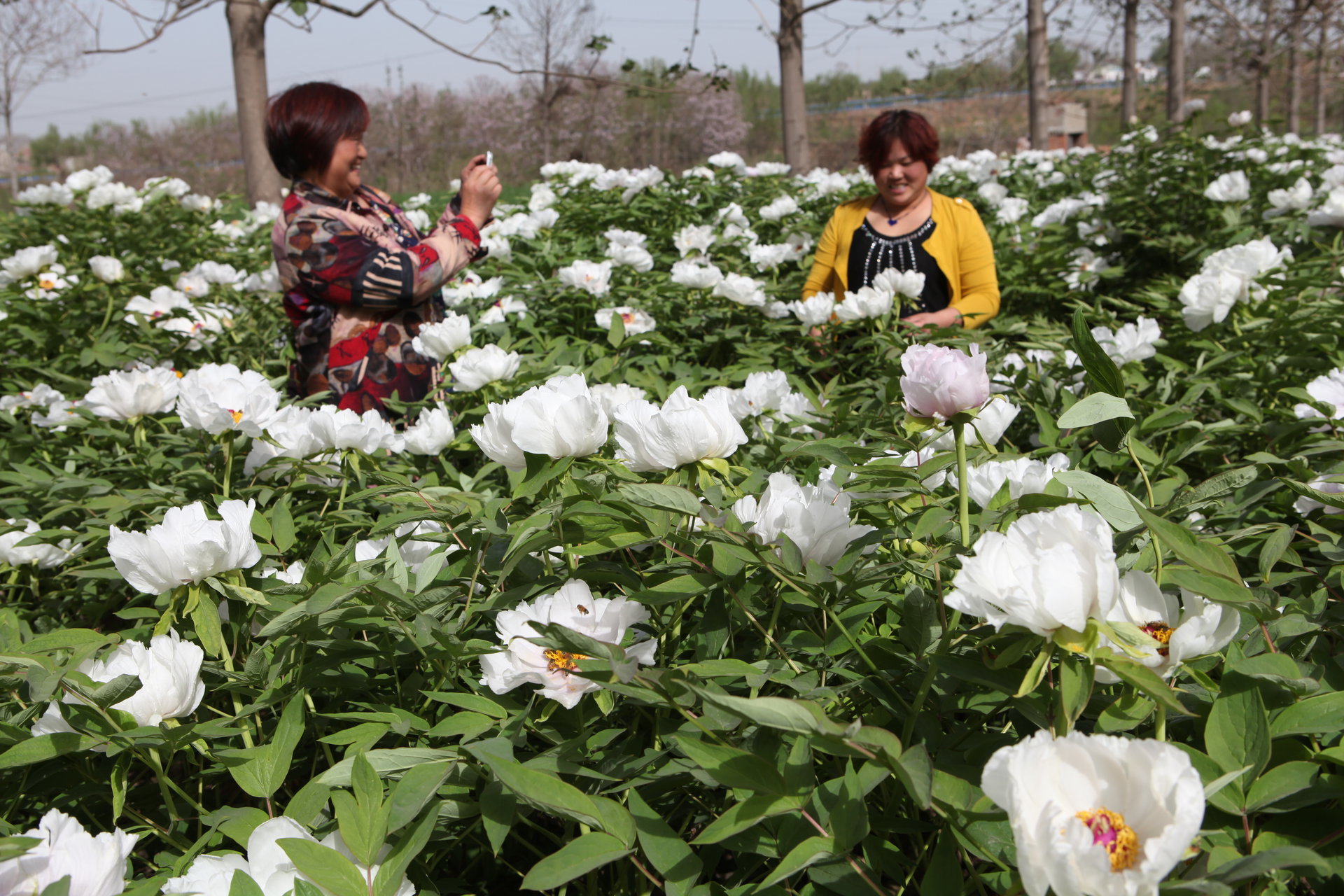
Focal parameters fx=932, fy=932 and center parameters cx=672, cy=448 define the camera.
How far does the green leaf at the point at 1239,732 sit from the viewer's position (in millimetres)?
767

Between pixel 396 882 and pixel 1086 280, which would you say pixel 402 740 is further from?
pixel 1086 280

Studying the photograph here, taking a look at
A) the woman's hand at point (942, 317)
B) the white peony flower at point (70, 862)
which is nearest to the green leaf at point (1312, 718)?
the white peony flower at point (70, 862)

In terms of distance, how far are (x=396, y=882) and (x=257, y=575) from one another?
630 millimetres

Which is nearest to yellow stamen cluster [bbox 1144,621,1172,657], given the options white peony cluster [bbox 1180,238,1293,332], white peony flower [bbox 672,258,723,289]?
white peony cluster [bbox 1180,238,1293,332]

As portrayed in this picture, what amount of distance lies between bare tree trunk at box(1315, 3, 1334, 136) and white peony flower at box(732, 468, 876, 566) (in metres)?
8.76

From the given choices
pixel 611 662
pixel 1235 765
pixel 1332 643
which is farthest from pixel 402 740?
pixel 1332 643

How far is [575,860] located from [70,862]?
1.41 ft

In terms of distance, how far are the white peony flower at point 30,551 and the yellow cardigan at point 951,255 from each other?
2.50 meters

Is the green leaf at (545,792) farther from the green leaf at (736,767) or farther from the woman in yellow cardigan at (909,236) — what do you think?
the woman in yellow cardigan at (909,236)

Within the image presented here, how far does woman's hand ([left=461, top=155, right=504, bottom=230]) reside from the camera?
2.92 meters

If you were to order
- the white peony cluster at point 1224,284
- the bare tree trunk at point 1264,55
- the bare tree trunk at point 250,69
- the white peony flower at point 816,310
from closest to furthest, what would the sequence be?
the white peony cluster at point 1224,284
the white peony flower at point 816,310
the bare tree trunk at point 250,69
the bare tree trunk at point 1264,55

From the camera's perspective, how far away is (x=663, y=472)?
1216 millimetres

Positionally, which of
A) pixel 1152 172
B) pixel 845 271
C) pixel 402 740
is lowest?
pixel 402 740

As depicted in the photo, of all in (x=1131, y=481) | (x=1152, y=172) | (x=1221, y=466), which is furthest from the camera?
(x=1152, y=172)
